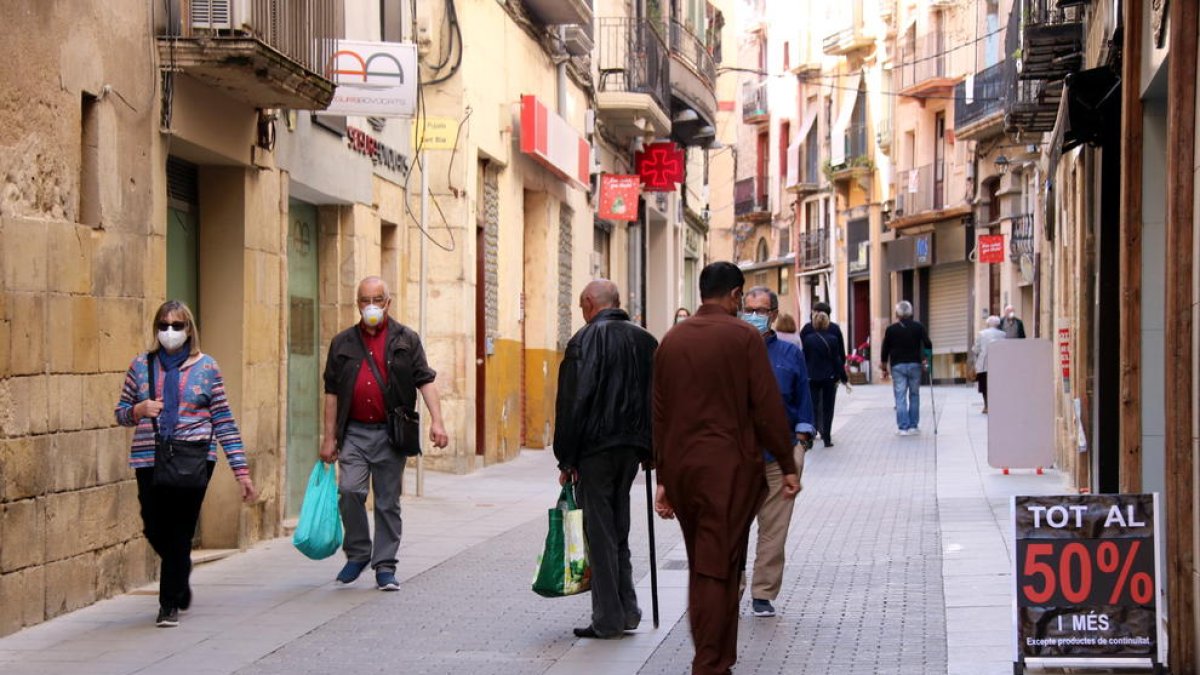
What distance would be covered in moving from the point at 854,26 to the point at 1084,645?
5471cm

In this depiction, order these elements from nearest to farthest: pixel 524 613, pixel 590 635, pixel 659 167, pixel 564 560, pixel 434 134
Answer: pixel 564 560 < pixel 590 635 < pixel 524 613 < pixel 434 134 < pixel 659 167

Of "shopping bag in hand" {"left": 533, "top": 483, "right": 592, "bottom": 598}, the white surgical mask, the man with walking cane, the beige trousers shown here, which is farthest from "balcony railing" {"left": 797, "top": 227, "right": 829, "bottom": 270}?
"shopping bag in hand" {"left": 533, "top": 483, "right": 592, "bottom": 598}

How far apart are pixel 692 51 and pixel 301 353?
73.9ft

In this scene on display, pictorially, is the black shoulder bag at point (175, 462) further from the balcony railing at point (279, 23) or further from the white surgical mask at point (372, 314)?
the balcony railing at point (279, 23)

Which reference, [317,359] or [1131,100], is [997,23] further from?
[1131,100]

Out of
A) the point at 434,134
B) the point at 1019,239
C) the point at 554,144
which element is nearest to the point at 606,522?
the point at 434,134

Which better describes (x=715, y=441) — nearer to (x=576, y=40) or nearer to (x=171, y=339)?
(x=171, y=339)

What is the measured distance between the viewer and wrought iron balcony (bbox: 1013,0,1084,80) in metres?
17.7

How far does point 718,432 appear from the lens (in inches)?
321

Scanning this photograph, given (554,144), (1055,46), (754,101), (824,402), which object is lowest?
(824,402)

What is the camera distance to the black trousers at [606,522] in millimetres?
9500

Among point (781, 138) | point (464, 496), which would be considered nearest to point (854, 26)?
point (781, 138)

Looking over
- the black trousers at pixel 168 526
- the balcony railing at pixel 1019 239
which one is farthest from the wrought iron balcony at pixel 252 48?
the balcony railing at pixel 1019 239

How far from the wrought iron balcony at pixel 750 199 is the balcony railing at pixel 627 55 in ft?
135
